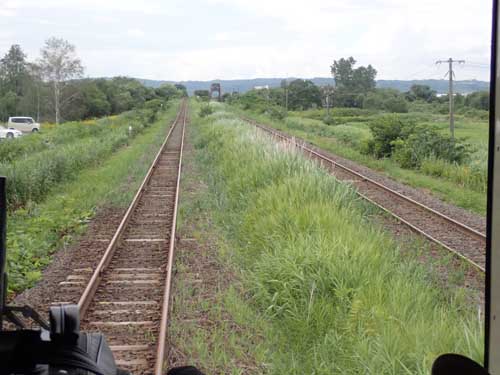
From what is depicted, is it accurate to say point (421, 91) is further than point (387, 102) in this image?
No

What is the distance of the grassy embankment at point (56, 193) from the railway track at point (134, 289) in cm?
82

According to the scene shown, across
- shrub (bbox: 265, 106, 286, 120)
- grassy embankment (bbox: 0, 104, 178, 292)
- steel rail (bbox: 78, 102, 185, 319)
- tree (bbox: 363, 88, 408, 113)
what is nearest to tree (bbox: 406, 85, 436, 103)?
steel rail (bbox: 78, 102, 185, 319)

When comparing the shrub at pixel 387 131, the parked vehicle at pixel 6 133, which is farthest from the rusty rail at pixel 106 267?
the parked vehicle at pixel 6 133

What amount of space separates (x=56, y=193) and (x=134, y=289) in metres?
7.43

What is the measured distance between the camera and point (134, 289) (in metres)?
6.31

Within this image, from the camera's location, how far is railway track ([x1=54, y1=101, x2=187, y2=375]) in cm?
473

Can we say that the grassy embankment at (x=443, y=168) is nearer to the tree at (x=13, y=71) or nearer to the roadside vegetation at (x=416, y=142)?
the roadside vegetation at (x=416, y=142)

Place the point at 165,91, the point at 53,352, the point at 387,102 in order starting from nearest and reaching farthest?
the point at 53,352
the point at 387,102
the point at 165,91

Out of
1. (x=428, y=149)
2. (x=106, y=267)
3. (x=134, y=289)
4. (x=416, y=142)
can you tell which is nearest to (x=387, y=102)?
(x=416, y=142)

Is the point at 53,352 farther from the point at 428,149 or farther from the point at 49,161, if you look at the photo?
the point at 428,149

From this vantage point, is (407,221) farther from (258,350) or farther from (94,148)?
(94,148)

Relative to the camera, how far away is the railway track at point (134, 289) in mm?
4734

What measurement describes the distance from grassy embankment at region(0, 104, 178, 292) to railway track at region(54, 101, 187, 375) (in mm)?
815

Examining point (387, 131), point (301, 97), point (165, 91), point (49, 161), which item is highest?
point (165, 91)
